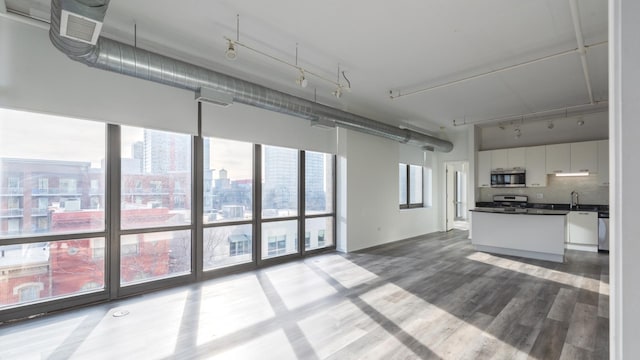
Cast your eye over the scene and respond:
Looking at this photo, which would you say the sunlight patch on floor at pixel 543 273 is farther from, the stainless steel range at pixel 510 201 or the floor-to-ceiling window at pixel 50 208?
the floor-to-ceiling window at pixel 50 208

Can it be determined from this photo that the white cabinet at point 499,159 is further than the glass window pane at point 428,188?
No

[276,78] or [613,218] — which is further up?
[276,78]

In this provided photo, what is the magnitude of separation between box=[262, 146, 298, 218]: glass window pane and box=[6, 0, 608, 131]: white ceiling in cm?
124

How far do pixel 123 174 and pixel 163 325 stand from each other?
2.07m

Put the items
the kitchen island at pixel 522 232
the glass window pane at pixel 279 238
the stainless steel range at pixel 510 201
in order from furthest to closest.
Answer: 1. the stainless steel range at pixel 510 201
2. the kitchen island at pixel 522 232
3. the glass window pane at pixel 279 238

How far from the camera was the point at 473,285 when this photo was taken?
4.55 m

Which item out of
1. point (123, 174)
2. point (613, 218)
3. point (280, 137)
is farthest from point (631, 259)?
point (280, 137)

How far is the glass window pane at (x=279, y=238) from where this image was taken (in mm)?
5652

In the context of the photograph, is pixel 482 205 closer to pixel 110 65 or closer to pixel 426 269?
pixel 426 269

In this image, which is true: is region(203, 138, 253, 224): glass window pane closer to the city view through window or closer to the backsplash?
the city view through window

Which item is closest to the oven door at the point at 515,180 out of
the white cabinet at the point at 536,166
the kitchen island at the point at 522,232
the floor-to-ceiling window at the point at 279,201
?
the white cabinet at the point at 536,166

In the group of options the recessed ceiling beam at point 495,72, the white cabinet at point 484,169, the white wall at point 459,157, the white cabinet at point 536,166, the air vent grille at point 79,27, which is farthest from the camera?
the white wall at point 459,157

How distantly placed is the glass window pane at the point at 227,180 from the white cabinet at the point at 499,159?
21.8 feet

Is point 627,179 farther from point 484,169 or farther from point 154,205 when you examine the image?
point 484,169
